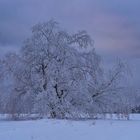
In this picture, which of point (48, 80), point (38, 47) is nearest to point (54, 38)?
point (38, 47)

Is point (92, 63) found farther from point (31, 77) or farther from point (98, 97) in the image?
point (31, 77)

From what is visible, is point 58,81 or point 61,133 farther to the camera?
point 58,81

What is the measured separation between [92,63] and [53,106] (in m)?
4.54

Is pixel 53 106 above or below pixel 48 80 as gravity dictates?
below

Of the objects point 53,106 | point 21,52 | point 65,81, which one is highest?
point 21,52

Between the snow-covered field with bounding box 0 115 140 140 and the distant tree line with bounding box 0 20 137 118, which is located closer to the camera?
the snow-covered field with bounding box 0 115 140 140

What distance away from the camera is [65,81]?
2844cm

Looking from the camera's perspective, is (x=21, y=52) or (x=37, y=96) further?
(x=21, y=52)

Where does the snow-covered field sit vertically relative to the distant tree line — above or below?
below

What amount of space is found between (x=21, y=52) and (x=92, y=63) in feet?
17.3

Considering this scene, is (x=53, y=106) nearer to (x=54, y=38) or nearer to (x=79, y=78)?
(x=79, y=78)

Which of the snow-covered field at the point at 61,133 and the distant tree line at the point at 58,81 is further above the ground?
the distant tree line at the point at 58,81

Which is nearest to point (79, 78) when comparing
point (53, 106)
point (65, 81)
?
point (65, 81)

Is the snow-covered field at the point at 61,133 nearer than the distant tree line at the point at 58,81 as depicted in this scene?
Yes
